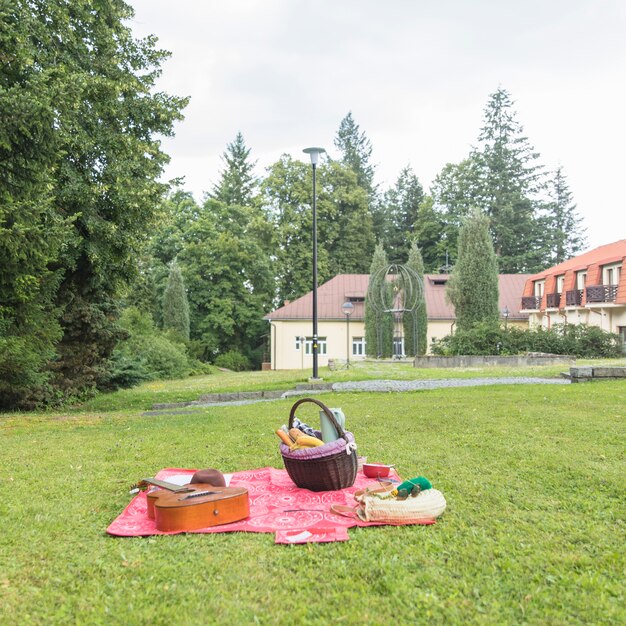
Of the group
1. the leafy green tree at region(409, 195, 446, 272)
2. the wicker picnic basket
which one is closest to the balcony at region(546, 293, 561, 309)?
→ the leafy green tree at region(409, 195, 446, 272)

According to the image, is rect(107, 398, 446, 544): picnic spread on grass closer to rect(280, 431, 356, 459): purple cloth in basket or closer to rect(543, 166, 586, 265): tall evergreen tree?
rect(280, 431, 356, 459): purple cloth in basket

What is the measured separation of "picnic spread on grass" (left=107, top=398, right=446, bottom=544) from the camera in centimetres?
387

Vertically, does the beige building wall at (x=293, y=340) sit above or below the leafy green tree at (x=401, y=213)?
below

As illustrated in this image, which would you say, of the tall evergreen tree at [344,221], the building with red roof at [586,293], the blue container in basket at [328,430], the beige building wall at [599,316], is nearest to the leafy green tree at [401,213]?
the tall evergreen tree at [344,221]

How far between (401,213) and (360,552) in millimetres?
48448

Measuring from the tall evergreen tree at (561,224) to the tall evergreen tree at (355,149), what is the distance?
1532 centimetres

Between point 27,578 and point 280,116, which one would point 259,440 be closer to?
point 27,578

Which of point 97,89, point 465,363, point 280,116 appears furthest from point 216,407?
point 280,116

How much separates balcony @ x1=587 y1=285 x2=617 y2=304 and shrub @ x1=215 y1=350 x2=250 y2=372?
2118 centimetres

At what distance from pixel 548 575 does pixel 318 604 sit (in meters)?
1.27

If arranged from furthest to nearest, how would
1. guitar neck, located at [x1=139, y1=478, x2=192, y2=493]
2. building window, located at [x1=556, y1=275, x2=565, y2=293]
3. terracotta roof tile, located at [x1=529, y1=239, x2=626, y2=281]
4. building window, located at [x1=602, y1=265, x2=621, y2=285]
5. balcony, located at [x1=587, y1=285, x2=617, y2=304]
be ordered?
building window, located at [x1=556, y1=275, x2=565, y2=293] → terracotta roof tile, located at [x1=529, y1=239, x2=626, y2=281] → building window, located at [x1=602, y1=265, x2=621, y2=285] → balcony, located at [x1=587, y1=285, x2=617, y2=304] → guitar neck, located at [x1=139, y1=478, x2=192, y2=493]

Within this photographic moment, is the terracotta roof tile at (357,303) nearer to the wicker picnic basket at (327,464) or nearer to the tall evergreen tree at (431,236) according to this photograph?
the tall evergreen tree at (431,236)

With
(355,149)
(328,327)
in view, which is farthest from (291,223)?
(355,149)

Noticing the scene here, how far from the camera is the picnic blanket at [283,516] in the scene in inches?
149
